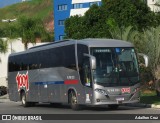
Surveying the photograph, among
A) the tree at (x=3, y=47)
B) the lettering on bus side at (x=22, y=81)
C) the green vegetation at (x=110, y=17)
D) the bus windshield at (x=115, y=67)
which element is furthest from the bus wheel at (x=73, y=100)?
the tree at (x=3, y=47)

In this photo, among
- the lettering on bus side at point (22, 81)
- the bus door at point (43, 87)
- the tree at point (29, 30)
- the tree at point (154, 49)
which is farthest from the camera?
the tree at point (29, 30)

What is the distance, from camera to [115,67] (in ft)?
76.4

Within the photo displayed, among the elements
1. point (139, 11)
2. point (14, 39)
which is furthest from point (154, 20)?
point (14, 39)

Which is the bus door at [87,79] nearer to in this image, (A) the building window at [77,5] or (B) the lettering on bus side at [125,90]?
(B) the lettering on bus side at [125,90]

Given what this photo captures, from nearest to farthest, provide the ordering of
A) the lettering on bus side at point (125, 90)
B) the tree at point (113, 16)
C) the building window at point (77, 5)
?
the lettering on bus side at point (125, 90) < the tree at point (113, 16) < the building window at point (77, 5)

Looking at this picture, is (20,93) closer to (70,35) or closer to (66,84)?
(66,84)

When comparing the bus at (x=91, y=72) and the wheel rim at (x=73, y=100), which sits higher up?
the bus at (x=91, y=72)

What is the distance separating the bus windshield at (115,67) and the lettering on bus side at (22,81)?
880 centimetres

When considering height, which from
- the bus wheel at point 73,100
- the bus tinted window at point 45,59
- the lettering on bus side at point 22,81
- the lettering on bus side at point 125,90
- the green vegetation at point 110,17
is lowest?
the bus wheel at point 73,100

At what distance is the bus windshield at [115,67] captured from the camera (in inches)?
909

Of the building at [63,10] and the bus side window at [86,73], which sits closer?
the bus side window at [86,73]

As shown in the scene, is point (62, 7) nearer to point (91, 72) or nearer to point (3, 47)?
point (3, 47)

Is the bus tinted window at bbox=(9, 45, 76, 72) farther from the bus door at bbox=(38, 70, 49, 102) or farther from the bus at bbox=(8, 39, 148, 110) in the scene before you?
the bus door at bbox=(38, 70, 49, 102)

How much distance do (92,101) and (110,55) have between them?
234cm
